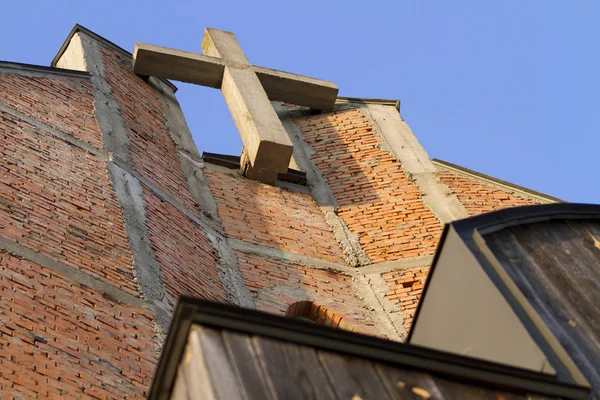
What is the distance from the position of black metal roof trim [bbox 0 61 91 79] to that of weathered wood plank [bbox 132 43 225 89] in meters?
1.00

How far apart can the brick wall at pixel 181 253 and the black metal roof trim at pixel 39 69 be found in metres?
2.06

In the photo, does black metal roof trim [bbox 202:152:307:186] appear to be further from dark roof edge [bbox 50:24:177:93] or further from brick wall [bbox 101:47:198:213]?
dark roof edge [bbox 50:24:177:93]

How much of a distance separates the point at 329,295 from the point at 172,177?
1948 mm

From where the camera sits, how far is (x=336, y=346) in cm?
350

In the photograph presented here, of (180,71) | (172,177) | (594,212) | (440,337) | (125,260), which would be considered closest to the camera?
(440,337)

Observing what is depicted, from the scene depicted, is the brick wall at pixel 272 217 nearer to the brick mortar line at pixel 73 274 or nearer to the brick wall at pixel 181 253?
the brick wall at pixel 181 253

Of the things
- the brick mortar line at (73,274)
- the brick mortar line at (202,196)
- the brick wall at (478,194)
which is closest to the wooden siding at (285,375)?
the brick mortar line at (73,274)

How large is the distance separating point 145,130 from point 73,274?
150 inches

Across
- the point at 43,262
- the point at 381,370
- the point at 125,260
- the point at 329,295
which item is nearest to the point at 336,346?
the point at 381,370

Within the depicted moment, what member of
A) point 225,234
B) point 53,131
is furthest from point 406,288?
point 53,131

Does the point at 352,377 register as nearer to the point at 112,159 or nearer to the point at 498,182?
the point at 112,159

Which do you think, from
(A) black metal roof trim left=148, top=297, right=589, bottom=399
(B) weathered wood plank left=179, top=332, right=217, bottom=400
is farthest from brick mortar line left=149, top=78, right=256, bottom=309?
(B) weathered wood plank left=179, top=332, right=217, bottom=400

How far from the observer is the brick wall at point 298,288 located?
933 centimetres

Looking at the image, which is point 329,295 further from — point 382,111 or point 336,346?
point 336,346
